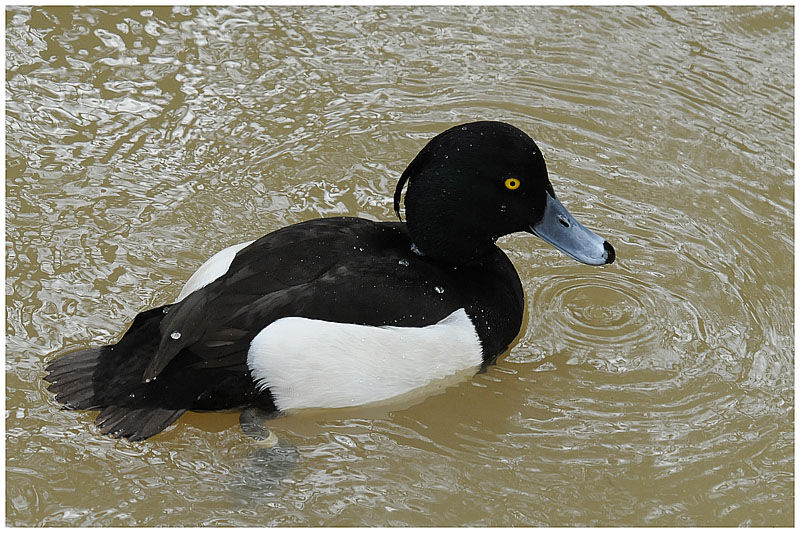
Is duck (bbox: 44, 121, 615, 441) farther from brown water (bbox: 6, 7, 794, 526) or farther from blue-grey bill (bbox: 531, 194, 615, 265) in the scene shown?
brown water (bbox: 6, 7, 794, 526)

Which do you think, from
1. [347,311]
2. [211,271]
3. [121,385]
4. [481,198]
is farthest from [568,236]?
[121,385]

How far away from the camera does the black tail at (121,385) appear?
4082mm

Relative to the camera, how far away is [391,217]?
5426mm

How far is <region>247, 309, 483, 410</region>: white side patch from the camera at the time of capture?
4.03m

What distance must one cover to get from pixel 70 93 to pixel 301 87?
1.27m

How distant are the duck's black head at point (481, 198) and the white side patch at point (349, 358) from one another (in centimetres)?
35

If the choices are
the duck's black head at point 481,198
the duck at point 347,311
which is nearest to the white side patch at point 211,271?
the duck at point 347,311

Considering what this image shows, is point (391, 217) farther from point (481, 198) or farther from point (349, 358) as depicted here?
point (349, 358)

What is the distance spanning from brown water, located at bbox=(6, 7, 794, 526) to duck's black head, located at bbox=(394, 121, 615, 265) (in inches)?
21.4

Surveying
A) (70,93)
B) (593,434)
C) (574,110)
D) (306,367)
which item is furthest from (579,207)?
(70,93)

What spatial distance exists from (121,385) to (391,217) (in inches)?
69.8

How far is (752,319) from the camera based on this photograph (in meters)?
4.93

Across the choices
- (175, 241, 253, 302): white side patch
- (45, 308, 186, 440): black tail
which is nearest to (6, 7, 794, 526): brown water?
(45, 308, 186, 440): black tail

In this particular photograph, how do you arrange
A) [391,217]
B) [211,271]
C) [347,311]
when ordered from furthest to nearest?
[391,217] < [211,271] < [347,311]
